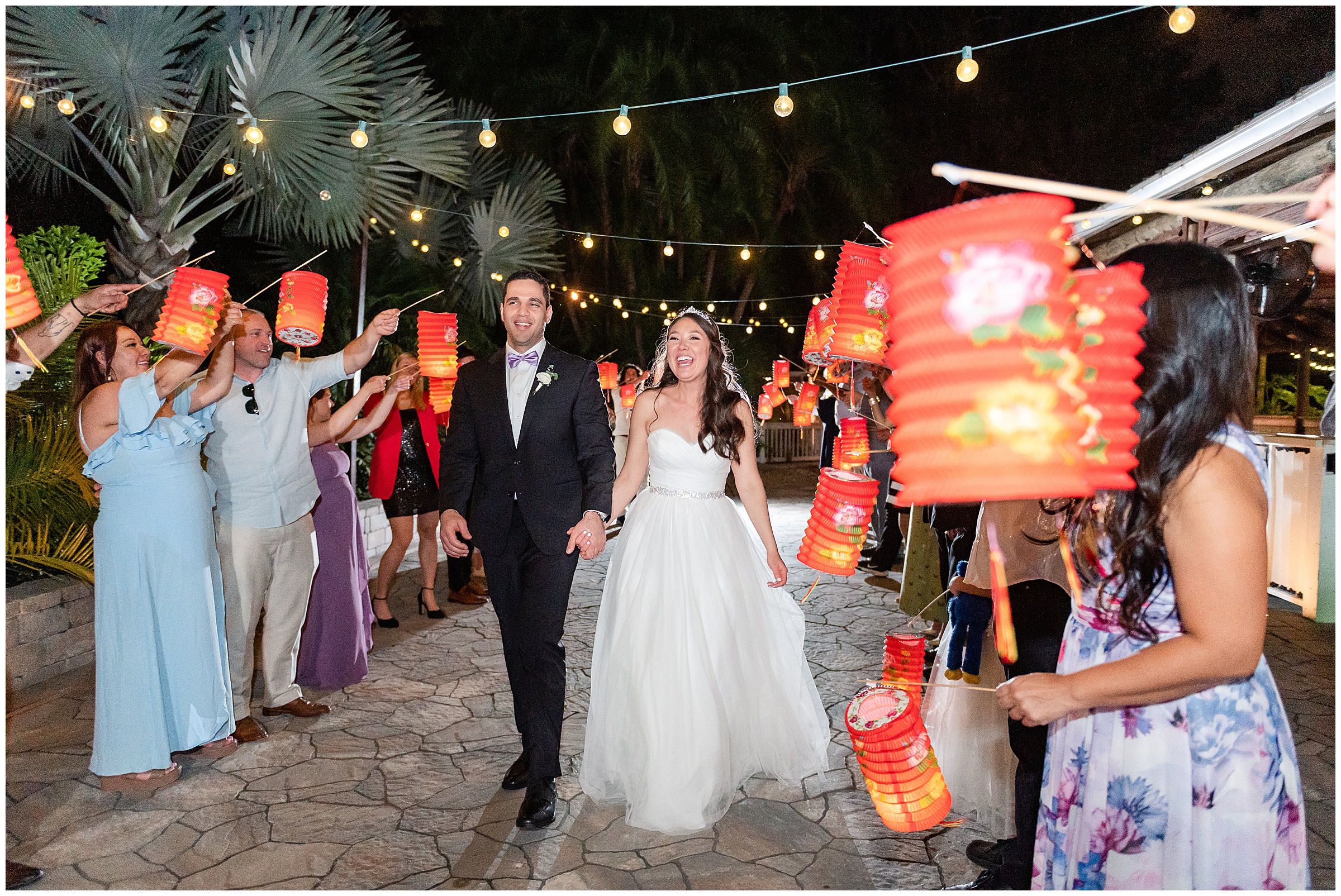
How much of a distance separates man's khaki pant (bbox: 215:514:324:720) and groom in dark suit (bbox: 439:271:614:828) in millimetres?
1286

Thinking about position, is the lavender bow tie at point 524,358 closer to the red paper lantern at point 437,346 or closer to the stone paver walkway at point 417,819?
the stone paver walkway at point 417,819

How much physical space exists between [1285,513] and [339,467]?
24.2 feet

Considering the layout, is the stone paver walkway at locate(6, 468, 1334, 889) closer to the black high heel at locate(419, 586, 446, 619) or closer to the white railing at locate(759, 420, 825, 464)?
the black high heel at locate(419, 586, 446, 619)

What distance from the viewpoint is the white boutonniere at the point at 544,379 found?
3646 mm

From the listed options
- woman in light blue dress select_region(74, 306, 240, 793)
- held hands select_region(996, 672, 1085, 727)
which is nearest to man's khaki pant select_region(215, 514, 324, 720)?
woman in light blue dress select_region(74, 306, 240, 793)

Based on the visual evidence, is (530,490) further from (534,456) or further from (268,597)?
(268,597)

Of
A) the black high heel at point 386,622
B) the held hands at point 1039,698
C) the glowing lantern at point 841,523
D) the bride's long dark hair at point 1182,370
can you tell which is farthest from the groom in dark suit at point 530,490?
the black high heel at point 386,622

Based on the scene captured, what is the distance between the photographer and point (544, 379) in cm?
365

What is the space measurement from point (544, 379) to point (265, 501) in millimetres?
1798

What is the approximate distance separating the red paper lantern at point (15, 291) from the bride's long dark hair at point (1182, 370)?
3.38 metres

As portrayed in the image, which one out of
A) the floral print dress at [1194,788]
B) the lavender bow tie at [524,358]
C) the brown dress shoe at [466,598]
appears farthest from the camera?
the brown dress shoe at [466,598]

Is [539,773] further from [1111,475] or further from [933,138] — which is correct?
[933,138]

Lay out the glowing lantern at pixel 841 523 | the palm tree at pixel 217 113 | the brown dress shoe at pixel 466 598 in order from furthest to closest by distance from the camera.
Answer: the brown dress shoe at pixel 466 598
the palm tree at pixel 217 113
the glowing lantern at pixel 841 523

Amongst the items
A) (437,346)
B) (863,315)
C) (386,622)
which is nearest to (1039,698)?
(863,315)
